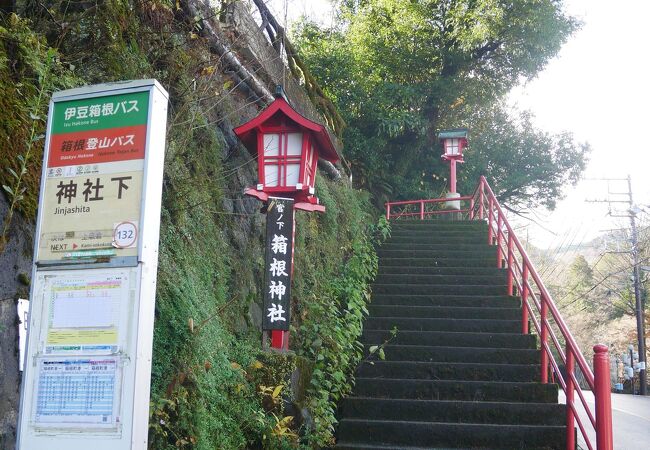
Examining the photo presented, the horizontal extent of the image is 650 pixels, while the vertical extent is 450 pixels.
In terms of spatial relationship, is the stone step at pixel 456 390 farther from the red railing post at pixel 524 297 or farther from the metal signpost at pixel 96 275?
the metal signpost at pixel 96 275

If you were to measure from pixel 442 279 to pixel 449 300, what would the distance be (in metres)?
0.93

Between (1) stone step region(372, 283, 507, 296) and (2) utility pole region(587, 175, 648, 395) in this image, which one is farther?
(2) utility pole region(587, 175, 648, 395)

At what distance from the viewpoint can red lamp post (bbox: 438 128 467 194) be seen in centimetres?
1678

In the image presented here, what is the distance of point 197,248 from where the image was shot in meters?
5.22

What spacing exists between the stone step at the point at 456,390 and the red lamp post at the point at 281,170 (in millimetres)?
1111

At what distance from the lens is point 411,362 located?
22.9 ft

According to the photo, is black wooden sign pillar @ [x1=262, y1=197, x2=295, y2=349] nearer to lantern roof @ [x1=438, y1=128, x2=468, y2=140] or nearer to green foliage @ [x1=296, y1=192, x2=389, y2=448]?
green foliage @ [x1=296, y1=192, x2=389, y2=448]

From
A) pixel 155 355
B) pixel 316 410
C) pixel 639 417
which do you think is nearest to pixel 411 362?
pixel 316 410

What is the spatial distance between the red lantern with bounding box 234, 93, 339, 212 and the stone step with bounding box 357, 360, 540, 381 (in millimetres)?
1947

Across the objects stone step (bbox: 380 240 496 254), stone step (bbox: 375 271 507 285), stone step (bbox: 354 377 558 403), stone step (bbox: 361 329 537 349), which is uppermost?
stone step (bbox: 380 240 496 254)

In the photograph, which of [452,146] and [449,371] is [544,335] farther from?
[452,146]

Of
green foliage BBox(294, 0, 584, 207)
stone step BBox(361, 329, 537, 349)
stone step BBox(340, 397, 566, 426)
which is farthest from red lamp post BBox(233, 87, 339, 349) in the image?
green foliage BBox(294, 0, 584, 207)

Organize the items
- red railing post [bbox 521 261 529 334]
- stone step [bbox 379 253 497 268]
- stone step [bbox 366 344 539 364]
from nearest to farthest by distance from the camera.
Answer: stone step [bbox 366 344 539 364]
red railing post [bbox 521 261 529 334]
stone step [bbox 379 253 497 268]

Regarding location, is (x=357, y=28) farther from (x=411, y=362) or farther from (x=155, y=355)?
(x=155, y=355)
